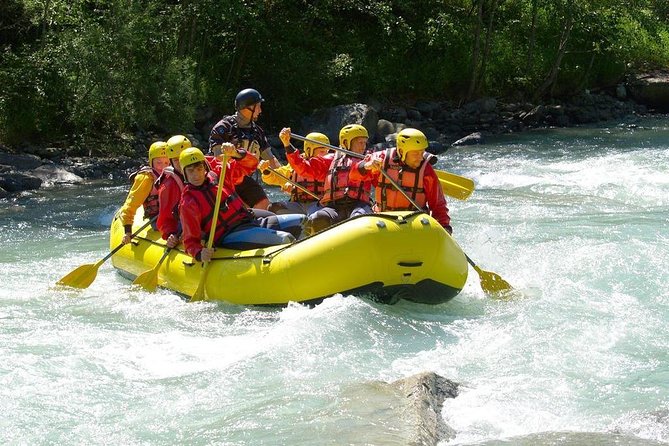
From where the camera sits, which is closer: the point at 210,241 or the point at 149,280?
the point at 210,241

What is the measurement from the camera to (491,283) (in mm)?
7246

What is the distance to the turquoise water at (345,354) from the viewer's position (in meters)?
4.71

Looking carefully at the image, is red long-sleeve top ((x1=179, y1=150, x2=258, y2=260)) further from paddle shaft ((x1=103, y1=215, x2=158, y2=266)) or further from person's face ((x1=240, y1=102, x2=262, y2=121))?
paddle shaft ((x1=103, y1=215, x2=158, y2=266))

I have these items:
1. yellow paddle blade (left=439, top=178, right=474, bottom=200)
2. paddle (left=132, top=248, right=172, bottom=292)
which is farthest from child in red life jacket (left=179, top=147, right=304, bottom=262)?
yellow paddle blade (left=439, top=178, right=474, bottom=200)

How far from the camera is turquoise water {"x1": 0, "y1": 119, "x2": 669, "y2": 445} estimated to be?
471 cm

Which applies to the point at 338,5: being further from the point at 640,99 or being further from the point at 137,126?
the point at 640,99

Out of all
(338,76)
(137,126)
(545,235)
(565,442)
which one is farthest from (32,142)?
(565,442)

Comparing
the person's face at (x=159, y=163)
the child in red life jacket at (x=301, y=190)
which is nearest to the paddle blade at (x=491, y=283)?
the child in red life jacket at (x=301, y=190)

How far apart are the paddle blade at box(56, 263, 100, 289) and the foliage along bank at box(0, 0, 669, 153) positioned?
23.4 ft

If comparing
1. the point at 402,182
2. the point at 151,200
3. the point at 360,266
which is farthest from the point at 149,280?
the point at 402,182

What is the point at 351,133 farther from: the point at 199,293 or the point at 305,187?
the point at 199,293

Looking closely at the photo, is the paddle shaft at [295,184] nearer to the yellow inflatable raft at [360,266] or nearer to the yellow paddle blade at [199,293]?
the yellow inflatable raft at [360,266]

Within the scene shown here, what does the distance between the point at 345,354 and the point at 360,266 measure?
82cm

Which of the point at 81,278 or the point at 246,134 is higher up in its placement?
the point at 246,134
